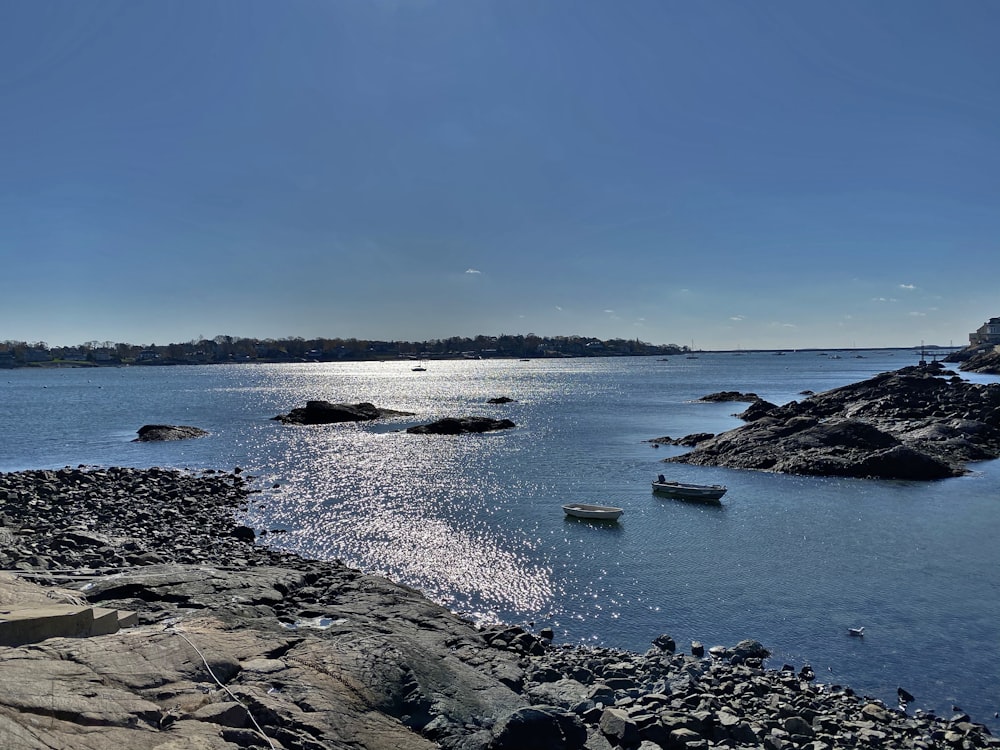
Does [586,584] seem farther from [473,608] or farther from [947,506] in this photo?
[947,506]

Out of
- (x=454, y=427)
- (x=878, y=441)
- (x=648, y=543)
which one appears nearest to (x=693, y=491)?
(x=648, y=543)

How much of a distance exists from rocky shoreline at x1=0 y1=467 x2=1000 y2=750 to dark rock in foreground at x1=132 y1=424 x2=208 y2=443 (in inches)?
1764

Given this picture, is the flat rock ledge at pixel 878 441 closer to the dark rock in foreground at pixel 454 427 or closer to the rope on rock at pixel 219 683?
the dark rock in foreground at pixel 454 427

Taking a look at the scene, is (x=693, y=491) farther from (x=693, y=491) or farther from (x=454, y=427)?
(x=454, y=427)

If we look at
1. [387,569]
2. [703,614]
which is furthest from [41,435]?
[703,614]

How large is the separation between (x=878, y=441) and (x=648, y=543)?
27387mm

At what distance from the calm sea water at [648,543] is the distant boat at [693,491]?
0.81 metres

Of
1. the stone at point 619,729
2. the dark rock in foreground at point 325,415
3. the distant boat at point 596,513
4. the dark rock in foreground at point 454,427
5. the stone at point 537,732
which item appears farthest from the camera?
the dark rock in foreground at point 325,415

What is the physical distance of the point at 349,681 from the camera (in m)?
11.6

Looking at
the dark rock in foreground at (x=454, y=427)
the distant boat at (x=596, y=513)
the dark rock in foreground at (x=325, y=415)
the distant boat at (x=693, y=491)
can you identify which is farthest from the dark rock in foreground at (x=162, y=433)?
the distant boat at (x=693, y=491)

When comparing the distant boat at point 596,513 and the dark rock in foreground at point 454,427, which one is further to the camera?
the dark rock in foreground at point 454,427

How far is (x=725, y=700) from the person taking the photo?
47.1 feet

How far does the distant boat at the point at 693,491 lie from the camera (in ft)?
122

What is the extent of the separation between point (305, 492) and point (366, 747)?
3185 cm
